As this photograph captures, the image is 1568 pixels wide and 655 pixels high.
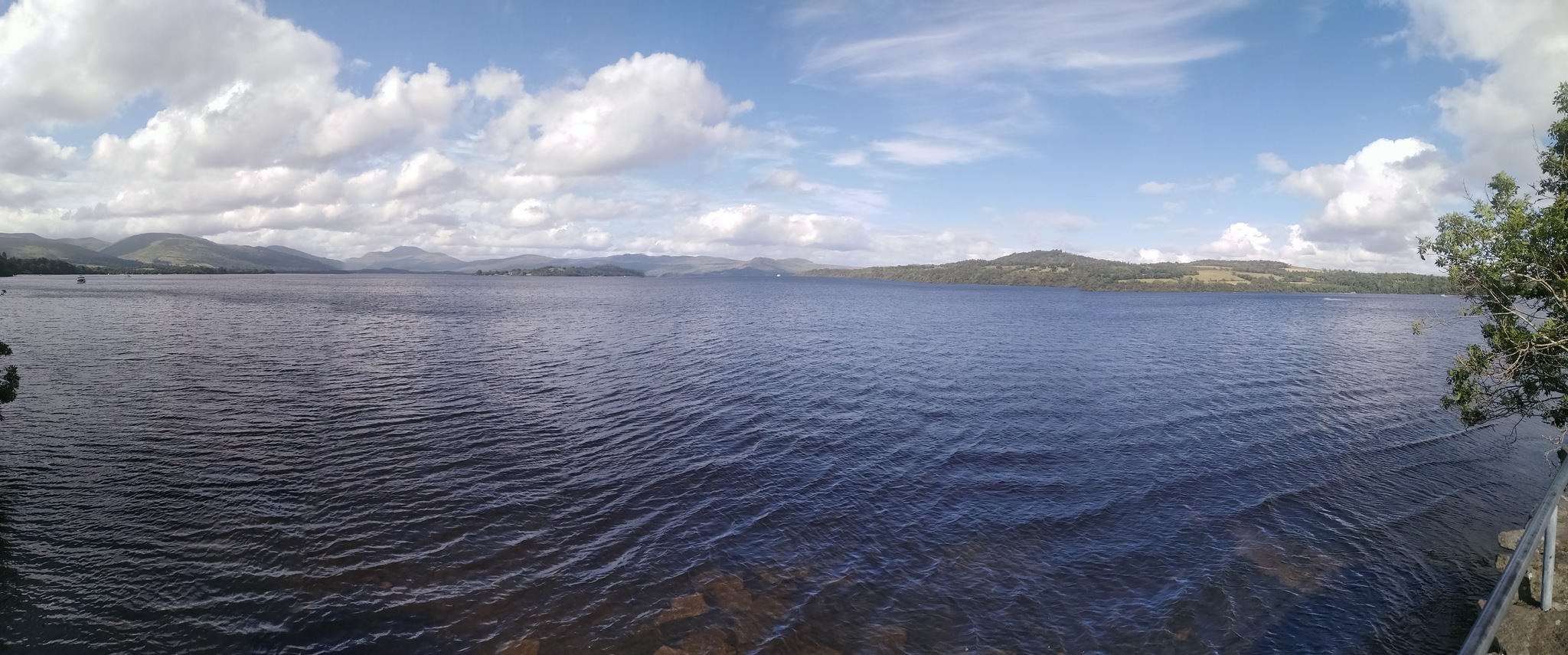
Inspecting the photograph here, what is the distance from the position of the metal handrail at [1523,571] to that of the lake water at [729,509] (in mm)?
7560

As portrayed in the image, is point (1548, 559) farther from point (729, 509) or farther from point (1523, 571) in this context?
point (729, 509)

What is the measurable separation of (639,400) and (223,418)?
22001 mm

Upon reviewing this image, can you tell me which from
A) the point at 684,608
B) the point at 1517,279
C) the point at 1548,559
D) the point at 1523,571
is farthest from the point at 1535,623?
the point at 684,608

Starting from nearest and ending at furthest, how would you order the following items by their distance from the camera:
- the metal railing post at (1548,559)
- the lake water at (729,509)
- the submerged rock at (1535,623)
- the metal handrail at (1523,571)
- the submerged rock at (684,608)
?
the metal handrail at (1523,571) → the metal railing post at (1548,559) → the submerged rock at (1535,623) → the lake water at (729,509) → the submerged rock at (684,608)

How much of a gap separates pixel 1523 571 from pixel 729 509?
19997 millimetres

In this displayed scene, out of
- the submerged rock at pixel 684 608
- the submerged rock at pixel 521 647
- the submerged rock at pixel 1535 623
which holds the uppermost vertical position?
the submerged rock at pixel 1535 623

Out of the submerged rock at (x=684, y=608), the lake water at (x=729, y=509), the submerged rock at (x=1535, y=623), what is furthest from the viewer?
the submerged rock at (x=684, y=608)

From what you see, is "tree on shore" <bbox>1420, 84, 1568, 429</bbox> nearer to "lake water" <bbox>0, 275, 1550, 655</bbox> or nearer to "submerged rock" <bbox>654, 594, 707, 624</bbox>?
"lake water" <bbox>0, 275, 1550, 655</bbox>

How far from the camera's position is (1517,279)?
685 inches

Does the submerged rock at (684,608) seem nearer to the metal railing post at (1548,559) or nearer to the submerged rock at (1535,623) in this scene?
the submerged rock at (1535,623)

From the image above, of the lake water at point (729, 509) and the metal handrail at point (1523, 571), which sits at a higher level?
the metal handrail at point (1523, 571)

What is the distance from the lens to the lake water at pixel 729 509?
17.2m

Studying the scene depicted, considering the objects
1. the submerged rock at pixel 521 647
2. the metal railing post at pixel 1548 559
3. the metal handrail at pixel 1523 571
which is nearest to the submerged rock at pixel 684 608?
the submerged rock at pixel 521 647

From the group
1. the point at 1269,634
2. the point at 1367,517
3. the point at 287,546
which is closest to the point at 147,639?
the point at 287,546
